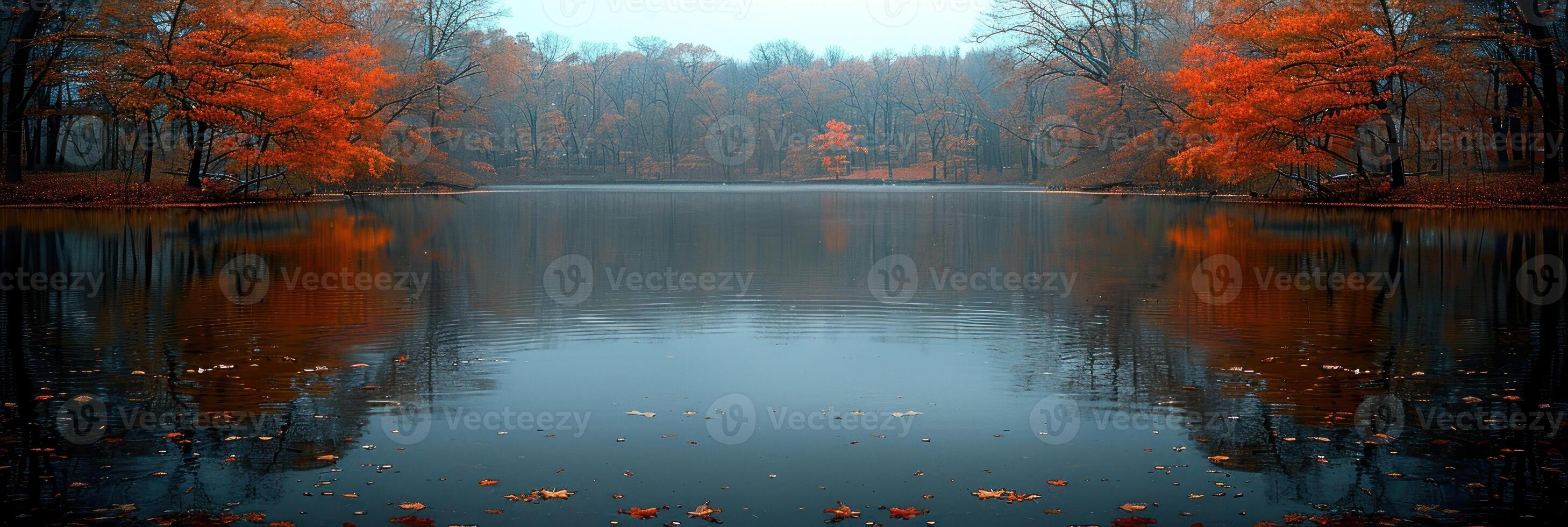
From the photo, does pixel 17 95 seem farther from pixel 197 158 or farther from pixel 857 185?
pixel 857 185

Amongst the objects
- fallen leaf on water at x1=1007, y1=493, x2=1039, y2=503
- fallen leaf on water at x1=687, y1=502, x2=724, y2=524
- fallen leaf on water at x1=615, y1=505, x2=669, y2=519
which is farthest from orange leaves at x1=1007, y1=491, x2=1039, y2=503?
fallen leaf on water at x1=615, y1=505, x2=669, y2=519

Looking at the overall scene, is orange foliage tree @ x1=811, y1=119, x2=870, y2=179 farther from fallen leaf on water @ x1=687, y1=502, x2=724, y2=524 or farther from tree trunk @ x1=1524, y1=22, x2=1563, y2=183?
fallen leaf on water @ x1=687, y1=502, x2=724, y2=524

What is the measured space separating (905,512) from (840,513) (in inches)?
12.4

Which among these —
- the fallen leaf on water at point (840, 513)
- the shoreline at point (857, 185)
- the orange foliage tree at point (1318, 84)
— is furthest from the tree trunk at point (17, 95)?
the fallen leaf on water at point (840, 513)

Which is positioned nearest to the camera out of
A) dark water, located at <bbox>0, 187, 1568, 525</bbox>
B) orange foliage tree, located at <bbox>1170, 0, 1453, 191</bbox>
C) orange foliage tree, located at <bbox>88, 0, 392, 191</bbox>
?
dark water, located at <bbox>0, 187, 1568, 525</bbox>

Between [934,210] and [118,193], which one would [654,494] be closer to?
[934,210]

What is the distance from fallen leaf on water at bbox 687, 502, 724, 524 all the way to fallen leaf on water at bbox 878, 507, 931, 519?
32.0 inches

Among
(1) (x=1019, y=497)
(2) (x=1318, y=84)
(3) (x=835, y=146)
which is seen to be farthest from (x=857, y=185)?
(1) (x=1019, y=497)

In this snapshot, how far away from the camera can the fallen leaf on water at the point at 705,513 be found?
218 inches

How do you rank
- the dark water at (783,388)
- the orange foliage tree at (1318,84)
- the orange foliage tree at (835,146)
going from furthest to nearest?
the orange foliage tree at (835,146), the orange foliage tree at (1318,84), the dark water at (783,388)

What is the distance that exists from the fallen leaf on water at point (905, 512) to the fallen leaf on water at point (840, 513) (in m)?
0.15

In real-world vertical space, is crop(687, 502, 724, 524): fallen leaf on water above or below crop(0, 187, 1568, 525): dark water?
below

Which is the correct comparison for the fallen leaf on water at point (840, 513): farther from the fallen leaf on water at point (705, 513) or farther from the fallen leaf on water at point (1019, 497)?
the fallen leaf on water at point (1019, 497)

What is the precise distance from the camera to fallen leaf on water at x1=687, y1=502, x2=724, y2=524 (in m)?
5.54
